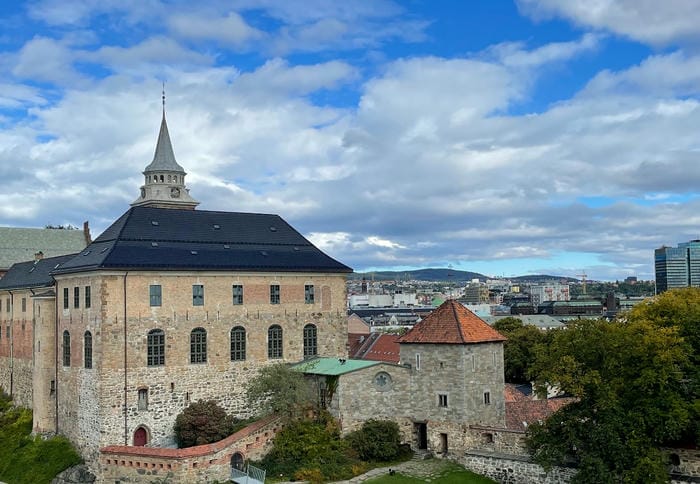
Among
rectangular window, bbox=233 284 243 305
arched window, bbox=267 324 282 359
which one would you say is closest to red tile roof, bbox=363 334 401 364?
A: arched window, bbox=267 324 282 359

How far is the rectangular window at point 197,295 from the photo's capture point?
4478cm

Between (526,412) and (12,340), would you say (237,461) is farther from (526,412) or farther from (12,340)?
(12,340)

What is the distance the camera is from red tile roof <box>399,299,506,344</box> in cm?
4006

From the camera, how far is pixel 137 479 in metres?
38.8

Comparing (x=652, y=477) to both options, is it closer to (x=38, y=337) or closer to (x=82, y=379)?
(x=82, y=379)

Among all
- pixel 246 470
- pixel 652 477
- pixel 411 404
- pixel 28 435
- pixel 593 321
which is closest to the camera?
pixel 652 477

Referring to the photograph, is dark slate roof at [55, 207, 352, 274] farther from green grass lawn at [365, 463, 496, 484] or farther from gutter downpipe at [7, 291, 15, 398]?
green grass lawn at [365, 463, 496, 484]

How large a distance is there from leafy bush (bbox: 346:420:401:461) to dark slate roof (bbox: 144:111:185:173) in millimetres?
38615

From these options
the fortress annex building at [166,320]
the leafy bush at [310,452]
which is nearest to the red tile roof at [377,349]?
the fortress annex building at [166,320]

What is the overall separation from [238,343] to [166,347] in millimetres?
4462

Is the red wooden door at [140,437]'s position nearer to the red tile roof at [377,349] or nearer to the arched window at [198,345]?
the arched window at [198,345]

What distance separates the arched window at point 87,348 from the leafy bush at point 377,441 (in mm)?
14741

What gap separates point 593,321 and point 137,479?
22783 mm

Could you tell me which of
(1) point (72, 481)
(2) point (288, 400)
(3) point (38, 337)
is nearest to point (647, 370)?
(2) point (288, 400)
